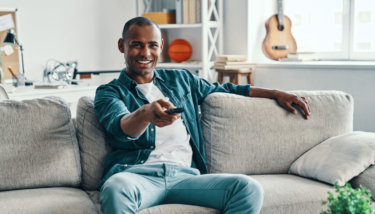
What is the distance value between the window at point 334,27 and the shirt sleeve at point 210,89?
6.09ft

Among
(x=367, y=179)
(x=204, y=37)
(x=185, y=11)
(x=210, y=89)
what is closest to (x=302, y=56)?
(x=204, y=37)

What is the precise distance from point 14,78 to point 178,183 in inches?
100

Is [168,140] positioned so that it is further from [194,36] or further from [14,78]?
[194,36]

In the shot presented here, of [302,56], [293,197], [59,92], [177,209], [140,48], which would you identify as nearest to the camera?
[177,209]

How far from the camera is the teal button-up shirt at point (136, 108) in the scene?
6.28 feet

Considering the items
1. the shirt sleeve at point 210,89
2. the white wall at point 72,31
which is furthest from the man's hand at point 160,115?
the white wall at point 72,31

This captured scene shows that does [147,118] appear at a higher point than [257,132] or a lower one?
higher

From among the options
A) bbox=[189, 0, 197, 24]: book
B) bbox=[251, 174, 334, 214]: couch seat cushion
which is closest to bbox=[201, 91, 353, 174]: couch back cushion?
bbox=[251, 174, 334, 214]: couch seat cushion

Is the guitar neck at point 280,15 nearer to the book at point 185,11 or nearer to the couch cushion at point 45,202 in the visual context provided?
the book at point 185,11

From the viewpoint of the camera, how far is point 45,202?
184cm

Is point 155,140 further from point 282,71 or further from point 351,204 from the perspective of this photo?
point 282,71

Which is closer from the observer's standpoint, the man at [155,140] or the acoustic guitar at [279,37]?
the man at [155,140]

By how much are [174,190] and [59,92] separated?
201 cm

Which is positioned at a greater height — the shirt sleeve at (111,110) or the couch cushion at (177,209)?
the shirt sleeve at (111,110)
